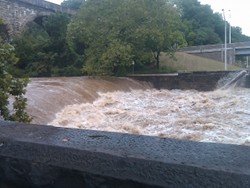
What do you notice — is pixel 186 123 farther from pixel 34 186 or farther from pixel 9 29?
pixel 9 29

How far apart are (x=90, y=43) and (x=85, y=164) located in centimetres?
1877

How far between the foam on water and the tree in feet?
17.8

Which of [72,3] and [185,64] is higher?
[72,3]

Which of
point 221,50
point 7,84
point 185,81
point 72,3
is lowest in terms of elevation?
point 185,81

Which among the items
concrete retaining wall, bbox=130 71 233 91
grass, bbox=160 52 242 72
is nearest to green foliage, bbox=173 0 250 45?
grass, bbox=160 52 242 72

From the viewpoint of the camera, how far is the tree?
19.2 meters

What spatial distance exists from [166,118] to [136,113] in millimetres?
1209

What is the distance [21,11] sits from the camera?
29844mm

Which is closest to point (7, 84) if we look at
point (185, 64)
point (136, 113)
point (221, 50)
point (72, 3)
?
point (136, 113)

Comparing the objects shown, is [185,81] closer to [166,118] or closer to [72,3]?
[166,118]

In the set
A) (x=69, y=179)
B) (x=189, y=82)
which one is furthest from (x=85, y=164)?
(x=189, y=82)

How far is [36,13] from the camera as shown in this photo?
1243 inches

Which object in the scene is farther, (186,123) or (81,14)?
(81,14)

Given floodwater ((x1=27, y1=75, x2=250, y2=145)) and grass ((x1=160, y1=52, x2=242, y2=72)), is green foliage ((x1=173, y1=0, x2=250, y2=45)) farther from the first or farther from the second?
floodwater ((x1=27, y1=75, x2=250, y2=145))
